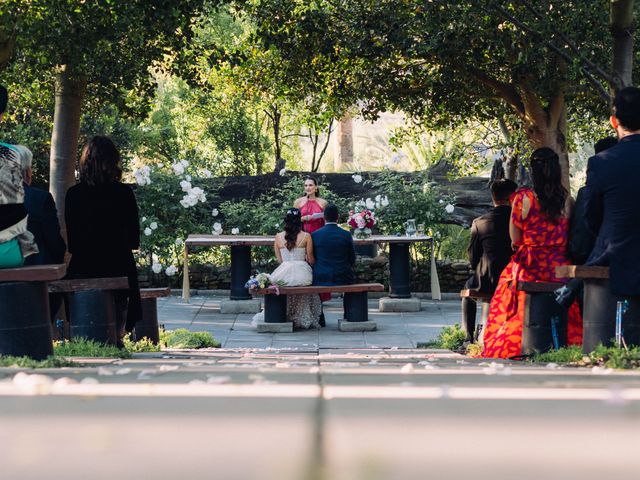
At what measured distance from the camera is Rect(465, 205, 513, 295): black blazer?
33.6 ft

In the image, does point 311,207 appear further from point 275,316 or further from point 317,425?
point 317,425

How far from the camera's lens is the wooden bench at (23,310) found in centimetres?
619

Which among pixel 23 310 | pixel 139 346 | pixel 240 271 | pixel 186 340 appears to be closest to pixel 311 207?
pixel 240 271

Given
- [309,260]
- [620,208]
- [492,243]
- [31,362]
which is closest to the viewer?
[31,362]

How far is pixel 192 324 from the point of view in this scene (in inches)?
562

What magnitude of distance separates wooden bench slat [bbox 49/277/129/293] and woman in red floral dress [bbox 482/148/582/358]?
3186 mm

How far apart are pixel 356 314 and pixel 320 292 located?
58 centimetres

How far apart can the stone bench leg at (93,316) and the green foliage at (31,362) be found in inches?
77.8

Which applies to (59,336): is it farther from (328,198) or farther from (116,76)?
(328,198)

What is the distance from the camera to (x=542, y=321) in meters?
7.86

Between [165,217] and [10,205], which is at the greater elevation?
[165,217]

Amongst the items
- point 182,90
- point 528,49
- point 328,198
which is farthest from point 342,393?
point 182,90

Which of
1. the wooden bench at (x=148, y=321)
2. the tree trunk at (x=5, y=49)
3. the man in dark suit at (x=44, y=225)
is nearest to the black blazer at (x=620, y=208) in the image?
the man in dark suit at (x=44, y=225)

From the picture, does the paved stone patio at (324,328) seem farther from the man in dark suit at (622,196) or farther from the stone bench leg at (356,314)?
the man in dark suit at (622,196)
